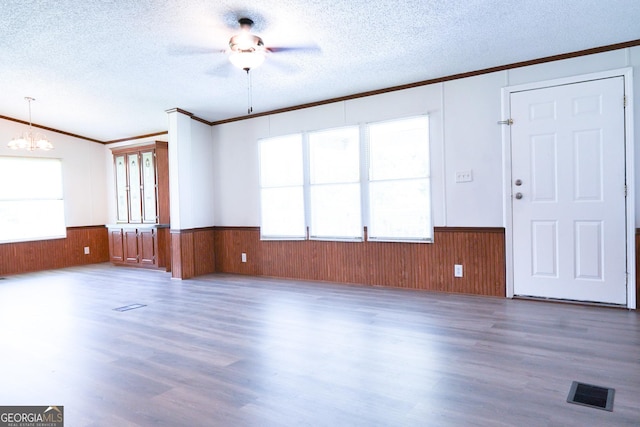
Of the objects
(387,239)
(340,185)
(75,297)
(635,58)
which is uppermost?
(635,58)

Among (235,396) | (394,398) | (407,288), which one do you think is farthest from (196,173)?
(394,398)

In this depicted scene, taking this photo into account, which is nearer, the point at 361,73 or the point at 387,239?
the point at 361,73

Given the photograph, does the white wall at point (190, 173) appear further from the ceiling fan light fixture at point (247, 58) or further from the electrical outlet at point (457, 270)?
the electrical outlet at point (457, 270)

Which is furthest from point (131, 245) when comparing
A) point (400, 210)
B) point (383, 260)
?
point (400, 210)

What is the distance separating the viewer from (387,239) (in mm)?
4754

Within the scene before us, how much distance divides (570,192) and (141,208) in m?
6.39

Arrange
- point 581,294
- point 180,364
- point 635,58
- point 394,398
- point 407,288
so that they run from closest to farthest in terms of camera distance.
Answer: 1. point 394,398
2. point 180,364
3. point 635,58
4. point 581,294
5. point 407,288

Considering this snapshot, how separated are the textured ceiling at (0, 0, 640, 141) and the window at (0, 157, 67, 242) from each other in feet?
6.39

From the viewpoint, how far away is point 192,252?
5883 millimetres

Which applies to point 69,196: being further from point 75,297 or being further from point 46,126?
point 75,297

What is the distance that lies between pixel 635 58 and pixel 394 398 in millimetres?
3590

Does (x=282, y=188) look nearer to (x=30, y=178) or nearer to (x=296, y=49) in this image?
(x=296, y=49)

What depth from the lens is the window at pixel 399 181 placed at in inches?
178

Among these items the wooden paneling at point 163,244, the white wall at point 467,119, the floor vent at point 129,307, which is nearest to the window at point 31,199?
the wooden paneling at point 163,244
